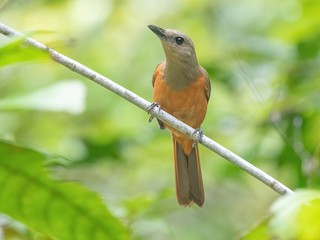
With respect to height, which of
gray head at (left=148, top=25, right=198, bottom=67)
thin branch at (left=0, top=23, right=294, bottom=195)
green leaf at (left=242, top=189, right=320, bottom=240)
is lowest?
green leaf at (left=242, top=189, right=320, bottom=240)

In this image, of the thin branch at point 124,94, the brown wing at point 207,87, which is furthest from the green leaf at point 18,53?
the brown wing at point 207,87

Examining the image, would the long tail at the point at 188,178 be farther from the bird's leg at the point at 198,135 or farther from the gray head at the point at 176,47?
the gray head at the point at 176,47

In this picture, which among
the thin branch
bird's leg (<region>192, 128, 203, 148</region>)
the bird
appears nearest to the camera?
the thin branch

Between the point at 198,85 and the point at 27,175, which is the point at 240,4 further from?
the point at 27,175

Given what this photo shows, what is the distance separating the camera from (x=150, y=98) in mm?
6391

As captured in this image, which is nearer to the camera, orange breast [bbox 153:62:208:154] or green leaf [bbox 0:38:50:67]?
green leaf [bbox 0:38:50:67]

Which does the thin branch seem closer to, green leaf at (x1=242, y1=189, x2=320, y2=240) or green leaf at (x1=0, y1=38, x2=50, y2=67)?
green leaf at (x1=0, y1=38, x2=50, y2=67)

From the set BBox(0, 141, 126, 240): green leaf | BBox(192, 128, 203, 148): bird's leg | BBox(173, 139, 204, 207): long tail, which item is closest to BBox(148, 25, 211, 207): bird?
BBox(173, 139, 204, 207): long tail

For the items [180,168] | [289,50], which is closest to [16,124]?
[180,168]

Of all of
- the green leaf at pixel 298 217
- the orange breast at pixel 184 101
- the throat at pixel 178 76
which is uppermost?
the throat at pixel 178 76

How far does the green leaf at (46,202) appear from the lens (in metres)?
2.64

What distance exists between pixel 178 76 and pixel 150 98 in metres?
1.44

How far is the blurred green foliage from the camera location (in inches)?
167

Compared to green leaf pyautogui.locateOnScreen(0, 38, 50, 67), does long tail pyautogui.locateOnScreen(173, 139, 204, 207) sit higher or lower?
higher
